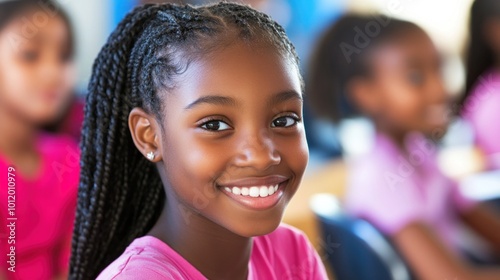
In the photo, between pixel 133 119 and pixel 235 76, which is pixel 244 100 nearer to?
pixel 235 76

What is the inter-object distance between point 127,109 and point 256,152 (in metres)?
0.25

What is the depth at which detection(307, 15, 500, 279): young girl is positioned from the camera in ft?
5.65

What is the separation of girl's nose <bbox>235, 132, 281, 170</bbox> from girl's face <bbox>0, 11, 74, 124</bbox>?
110cm

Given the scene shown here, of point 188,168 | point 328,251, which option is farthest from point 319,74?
point 188,168

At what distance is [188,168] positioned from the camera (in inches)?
33.6

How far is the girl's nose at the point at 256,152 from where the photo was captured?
0.81m

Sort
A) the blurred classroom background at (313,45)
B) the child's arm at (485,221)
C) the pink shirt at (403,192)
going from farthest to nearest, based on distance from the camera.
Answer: the blurred classroom background at (313,45) → the child's arm at (485,221) → the pink shirt at (403,192)

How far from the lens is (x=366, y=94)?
2.05 meters

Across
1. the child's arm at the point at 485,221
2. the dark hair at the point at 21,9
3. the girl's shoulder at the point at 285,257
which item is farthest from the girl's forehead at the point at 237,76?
the child's arm at the point at 485,221

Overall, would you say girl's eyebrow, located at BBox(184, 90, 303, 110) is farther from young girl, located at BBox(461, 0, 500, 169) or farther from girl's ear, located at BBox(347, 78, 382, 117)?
young girl, located at BBox(461, 0, 500, 169)

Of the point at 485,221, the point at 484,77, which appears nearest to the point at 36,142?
the point at 485,221

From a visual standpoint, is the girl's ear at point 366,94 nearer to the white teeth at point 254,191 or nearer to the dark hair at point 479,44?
the dark hair at point 479,44

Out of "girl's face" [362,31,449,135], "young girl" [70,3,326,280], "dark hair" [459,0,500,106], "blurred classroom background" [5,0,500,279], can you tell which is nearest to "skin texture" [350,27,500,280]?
"girl's face" [362,31,449,135]

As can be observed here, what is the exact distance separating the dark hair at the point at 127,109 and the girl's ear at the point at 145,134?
0.05 feet
